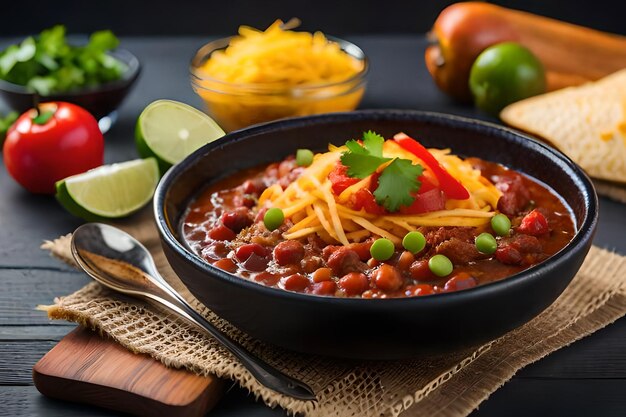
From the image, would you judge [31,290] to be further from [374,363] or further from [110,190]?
[374,363]

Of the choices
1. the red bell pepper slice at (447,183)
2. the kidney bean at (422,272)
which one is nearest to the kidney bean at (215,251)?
the kidney bean at (422,272)

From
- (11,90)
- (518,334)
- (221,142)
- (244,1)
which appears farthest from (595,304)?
(244,1)

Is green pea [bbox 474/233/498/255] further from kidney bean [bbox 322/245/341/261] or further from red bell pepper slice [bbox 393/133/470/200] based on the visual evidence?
kidney bean [bbox 322/245/341/261]

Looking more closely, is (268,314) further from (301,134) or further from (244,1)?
(244,1)

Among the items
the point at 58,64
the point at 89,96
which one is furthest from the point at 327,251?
the point at 58,64

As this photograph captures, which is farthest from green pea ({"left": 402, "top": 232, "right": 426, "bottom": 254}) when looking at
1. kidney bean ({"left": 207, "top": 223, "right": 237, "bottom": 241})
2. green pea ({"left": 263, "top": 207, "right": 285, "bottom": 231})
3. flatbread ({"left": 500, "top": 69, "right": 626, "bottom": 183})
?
flatbread ({"left": 500, "top": 69, "right": 626, "bottom": 183})
